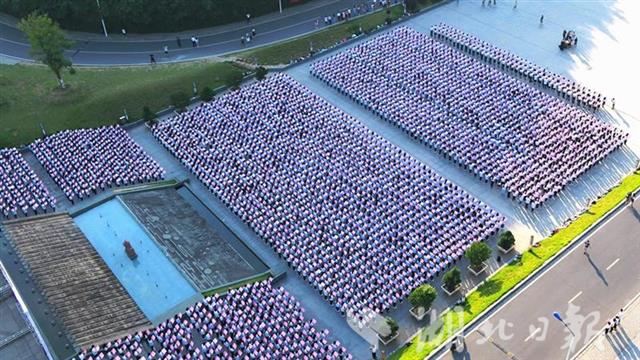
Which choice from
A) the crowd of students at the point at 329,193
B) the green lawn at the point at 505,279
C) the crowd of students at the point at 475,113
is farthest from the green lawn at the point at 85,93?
the green lawn at the point at 505,279

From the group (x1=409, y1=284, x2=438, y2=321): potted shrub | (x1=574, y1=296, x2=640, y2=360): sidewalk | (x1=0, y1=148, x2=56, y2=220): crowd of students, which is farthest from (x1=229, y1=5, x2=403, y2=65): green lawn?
(x1=574, y1=296, x2=640, y2=360): sidewalk

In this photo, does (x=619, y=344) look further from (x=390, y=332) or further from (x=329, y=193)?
(x=329, y=193)

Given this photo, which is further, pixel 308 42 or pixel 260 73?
pixel 308 42

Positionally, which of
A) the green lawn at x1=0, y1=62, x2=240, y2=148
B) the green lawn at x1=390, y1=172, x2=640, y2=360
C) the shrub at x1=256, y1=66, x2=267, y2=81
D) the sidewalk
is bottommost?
the sidewalk

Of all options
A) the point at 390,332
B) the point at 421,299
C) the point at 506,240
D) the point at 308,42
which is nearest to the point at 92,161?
the point at 308,42

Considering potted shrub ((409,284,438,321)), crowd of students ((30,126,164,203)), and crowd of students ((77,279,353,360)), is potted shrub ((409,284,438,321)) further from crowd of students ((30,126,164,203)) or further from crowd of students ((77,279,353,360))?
crowd of students ((30,126,164,203))

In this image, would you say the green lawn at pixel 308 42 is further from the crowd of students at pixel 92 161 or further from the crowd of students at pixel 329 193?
the crowd of students at pixel 92 161

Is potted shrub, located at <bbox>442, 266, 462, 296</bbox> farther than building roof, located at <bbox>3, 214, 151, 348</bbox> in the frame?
Yes
